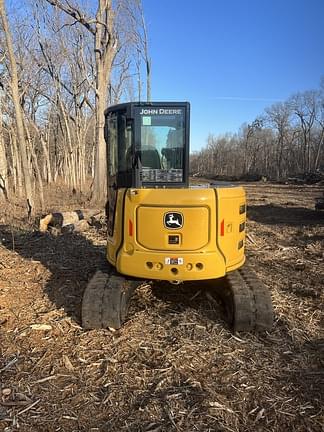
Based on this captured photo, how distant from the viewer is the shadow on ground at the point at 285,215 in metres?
13.9

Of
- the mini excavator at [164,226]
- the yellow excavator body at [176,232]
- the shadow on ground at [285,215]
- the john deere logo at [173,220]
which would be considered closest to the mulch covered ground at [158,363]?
the mini excavator at [164,226]

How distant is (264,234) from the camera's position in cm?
1125

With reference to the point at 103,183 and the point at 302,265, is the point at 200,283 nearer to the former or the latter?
the point at 302,265

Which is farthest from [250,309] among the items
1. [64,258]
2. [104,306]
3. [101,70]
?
[101,70]

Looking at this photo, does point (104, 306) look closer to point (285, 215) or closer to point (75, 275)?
point (75, 275)

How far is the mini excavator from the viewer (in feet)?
15.0

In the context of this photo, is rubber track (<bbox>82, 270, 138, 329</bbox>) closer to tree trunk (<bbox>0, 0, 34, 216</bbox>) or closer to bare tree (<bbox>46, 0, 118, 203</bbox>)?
tree trunk (<bbox>0, 0, 34, 216</bbox>)

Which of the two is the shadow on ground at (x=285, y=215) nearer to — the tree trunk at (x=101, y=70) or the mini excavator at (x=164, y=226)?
the tree trunk at (x=101, y=70)

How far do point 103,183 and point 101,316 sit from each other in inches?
501

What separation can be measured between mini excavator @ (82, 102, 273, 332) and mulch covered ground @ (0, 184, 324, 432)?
1.15ft

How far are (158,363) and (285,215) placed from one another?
12.5m

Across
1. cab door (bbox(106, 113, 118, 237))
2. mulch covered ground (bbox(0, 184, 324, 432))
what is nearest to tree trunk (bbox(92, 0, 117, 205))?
mulch covered ground (bbox(0, 184, 324, 432))

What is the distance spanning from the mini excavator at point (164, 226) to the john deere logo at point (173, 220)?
0.4 inches

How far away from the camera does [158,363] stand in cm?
412
